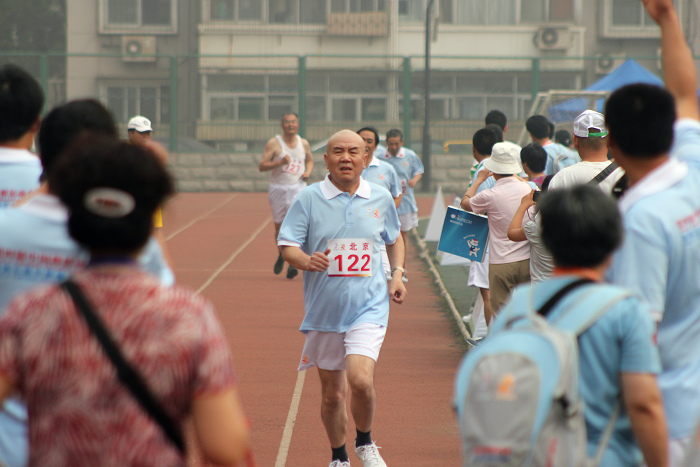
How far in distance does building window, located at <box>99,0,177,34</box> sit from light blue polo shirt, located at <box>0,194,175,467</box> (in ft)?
Answer: 121

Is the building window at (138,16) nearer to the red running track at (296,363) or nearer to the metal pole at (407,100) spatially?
the metal pole at (407,100)

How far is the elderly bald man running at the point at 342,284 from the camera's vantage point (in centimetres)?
521

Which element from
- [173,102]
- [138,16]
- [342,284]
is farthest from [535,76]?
[342,284]

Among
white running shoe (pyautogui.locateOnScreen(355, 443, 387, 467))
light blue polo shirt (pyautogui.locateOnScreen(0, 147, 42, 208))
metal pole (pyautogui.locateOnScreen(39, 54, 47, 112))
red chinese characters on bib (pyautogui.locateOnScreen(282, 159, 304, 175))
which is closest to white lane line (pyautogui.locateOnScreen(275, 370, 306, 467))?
white running shoe (pyautogui.locateOnScreen(355, 443, 387, 467))

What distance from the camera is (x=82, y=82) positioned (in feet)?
107

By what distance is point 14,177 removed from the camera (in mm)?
3227

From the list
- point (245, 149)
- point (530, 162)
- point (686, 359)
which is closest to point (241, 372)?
point (530, 162)

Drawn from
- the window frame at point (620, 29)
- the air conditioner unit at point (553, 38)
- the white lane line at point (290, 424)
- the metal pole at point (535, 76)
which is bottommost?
the white lane line at point (290, 424)

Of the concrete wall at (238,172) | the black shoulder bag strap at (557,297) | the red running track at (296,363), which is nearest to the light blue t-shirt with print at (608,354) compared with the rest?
the black shoulder bag strap at (557,297)

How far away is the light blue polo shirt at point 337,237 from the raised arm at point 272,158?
735 centimetres

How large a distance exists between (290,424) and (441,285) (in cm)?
607

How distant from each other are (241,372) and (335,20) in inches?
1251

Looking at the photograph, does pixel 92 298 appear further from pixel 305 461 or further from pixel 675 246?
pixel 305 461

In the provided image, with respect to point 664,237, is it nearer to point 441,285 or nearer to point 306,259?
point 306,259
